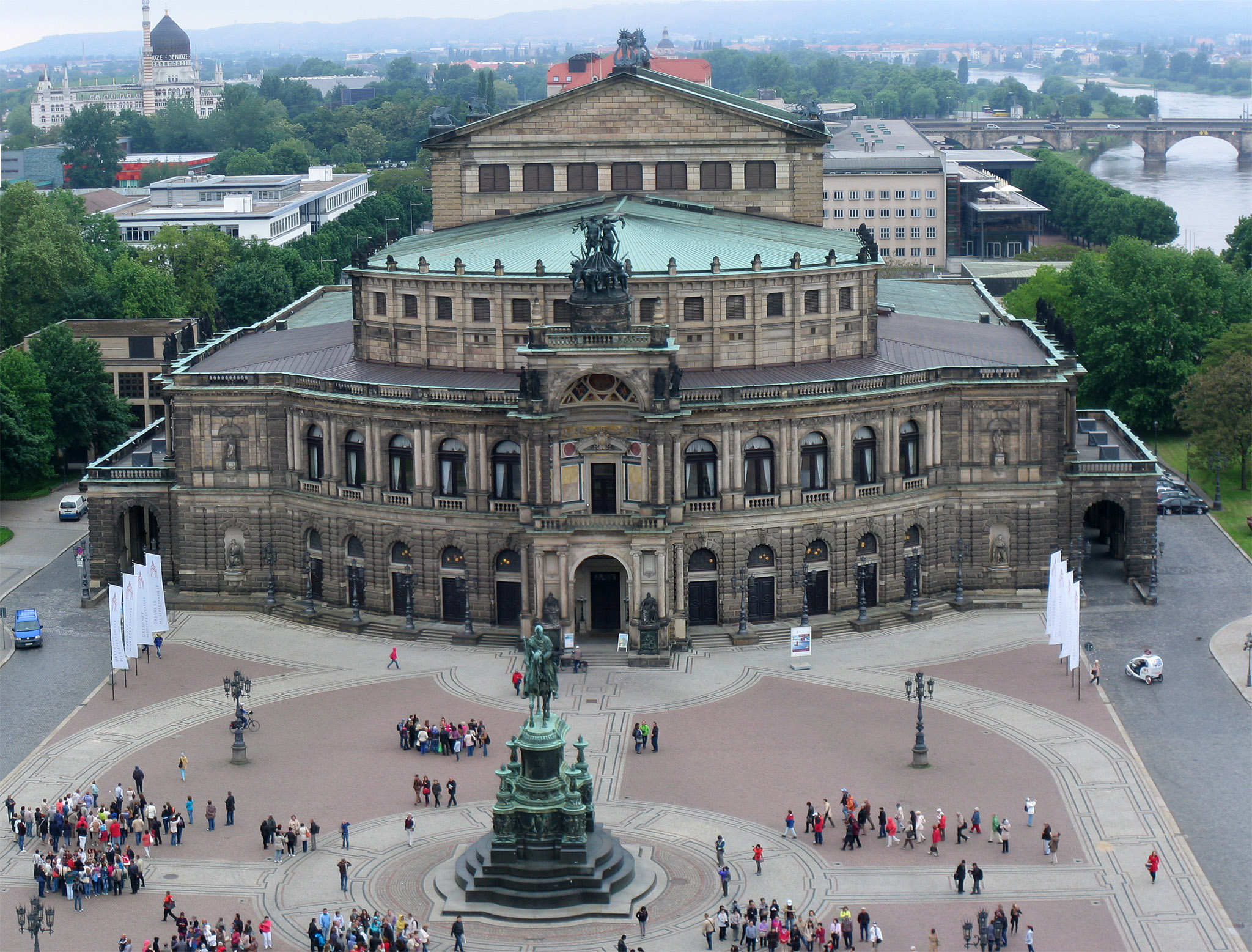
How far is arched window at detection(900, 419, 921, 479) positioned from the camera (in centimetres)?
12550

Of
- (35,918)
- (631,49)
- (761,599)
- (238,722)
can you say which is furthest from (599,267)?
(35,918)

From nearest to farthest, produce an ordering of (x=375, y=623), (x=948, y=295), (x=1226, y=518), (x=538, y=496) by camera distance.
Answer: (x=538, y=496), (x=375, y=623), (x=1226, y=518), (x=948, y=295)

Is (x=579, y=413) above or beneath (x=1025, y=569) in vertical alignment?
above

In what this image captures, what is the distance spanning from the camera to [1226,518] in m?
147

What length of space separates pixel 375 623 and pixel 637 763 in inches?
1072

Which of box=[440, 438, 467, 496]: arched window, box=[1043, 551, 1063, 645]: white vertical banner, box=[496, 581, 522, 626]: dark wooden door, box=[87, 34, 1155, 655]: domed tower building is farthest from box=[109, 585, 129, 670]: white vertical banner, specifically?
box=[1043, 551, 1063, 645]: white vertical banner

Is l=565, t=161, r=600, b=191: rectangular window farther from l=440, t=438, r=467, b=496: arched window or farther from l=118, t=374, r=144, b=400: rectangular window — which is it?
l=118, t=374, r=144, b=400: rectangular window

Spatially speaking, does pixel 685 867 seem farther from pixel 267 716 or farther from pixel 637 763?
pixel 267 716

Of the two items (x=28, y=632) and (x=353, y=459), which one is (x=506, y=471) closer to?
(x=353, y=459)

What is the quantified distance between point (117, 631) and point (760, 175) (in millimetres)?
50299

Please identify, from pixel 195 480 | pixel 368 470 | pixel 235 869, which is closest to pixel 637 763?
pixel 235 869

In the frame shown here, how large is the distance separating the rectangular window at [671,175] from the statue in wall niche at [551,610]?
3221 cm

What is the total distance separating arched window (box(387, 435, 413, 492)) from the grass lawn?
53458mm

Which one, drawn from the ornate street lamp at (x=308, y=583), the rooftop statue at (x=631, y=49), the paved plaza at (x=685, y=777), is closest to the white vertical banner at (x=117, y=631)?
the paved plaza at (x=685, y=777)
